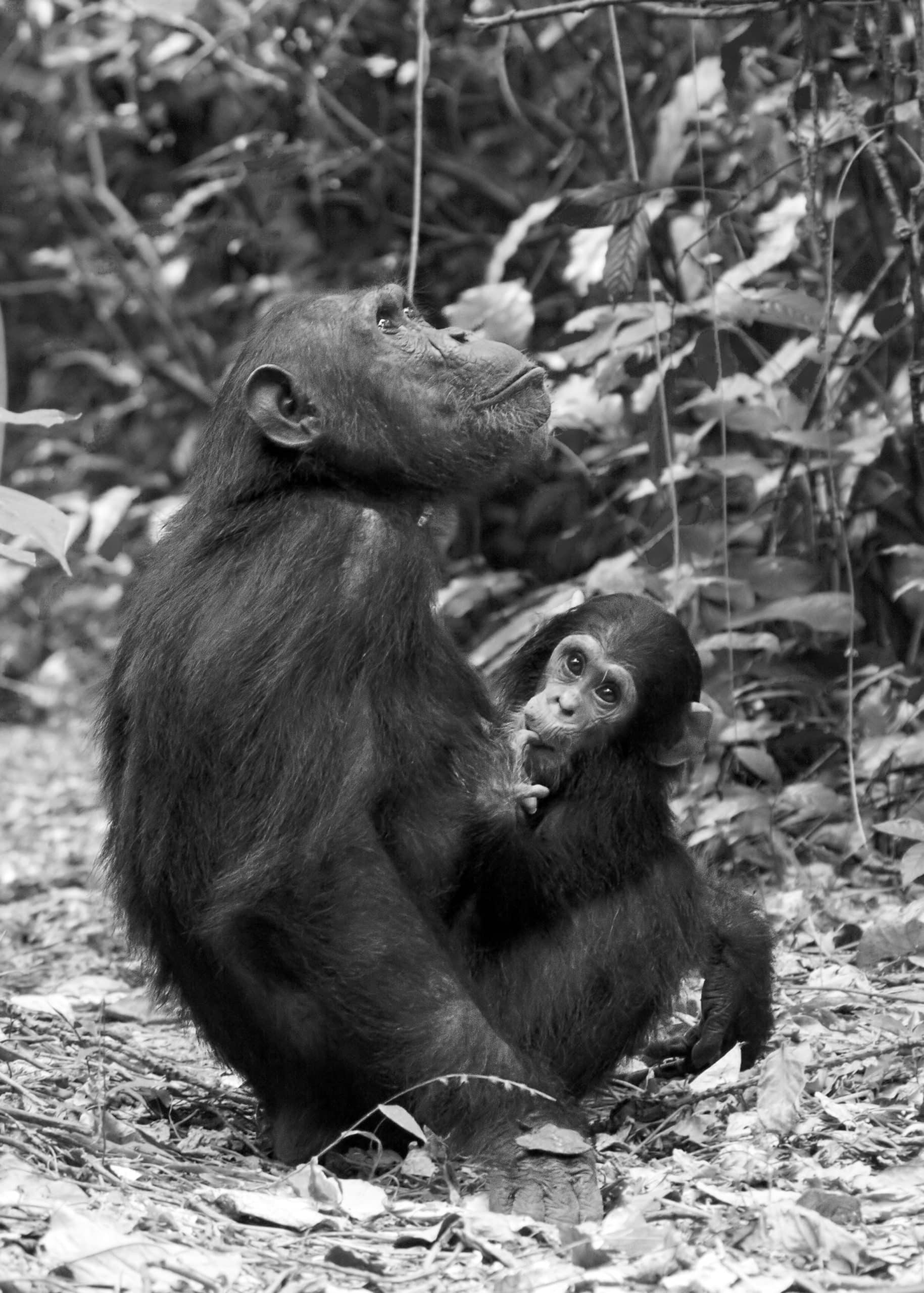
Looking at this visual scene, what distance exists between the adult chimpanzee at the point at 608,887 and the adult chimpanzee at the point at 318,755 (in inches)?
3.1

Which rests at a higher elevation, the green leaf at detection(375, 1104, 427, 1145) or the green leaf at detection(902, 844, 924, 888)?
the green leaf at detection(902, 844, 924, 888)

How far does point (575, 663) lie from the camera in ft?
13.7

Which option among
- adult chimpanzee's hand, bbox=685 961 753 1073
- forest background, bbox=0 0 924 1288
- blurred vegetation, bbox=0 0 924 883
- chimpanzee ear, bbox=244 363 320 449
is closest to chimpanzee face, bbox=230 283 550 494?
chimpanzee ear, bbox=244 363 320 449

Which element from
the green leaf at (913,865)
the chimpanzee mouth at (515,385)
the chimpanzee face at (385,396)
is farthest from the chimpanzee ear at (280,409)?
the green leaf at (913,865)

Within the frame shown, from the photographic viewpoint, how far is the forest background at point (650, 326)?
523 cm

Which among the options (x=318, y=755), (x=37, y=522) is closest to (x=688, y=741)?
(x=318, y=755)

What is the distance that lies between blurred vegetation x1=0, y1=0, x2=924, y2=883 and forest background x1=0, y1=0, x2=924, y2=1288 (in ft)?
0.07

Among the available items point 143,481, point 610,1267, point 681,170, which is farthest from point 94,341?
point 610,1267

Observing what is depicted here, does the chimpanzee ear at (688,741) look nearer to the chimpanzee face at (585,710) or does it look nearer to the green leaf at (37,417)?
the chimpanzee face at (585,710)

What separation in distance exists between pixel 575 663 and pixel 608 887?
24.4 inches

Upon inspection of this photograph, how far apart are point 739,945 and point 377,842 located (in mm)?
1063

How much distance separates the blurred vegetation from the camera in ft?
18.1

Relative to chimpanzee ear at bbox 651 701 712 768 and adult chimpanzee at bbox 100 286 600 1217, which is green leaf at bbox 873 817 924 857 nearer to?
chimpanzee ear at bbox 651 701 712 768

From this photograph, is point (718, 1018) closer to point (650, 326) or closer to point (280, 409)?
point (280, 409)
